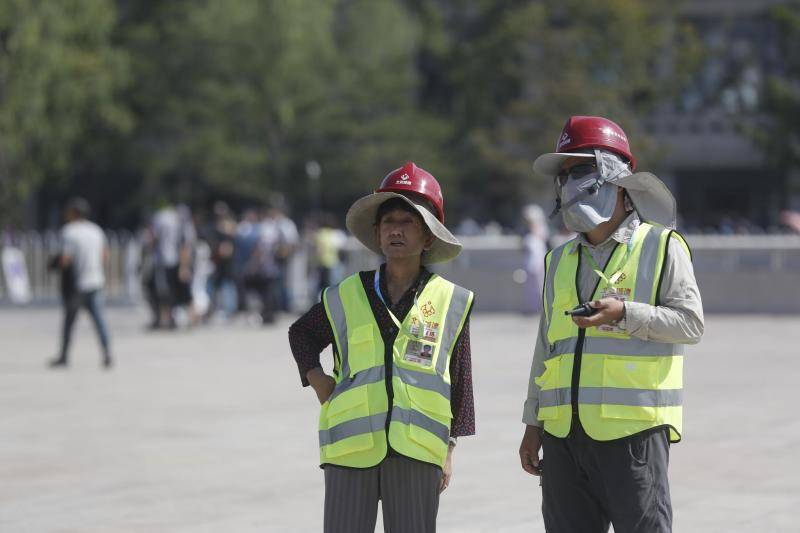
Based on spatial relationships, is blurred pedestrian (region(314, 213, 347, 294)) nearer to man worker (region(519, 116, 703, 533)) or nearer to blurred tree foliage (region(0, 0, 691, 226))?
blurred tree foliage (region(0, 0, 691, 226))

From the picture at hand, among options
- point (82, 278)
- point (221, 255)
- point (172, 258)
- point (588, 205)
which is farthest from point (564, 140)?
point (221, 255)

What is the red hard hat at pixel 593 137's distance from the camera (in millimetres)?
4672

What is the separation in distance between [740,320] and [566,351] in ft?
57.7

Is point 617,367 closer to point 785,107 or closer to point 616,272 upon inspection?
point 616,272

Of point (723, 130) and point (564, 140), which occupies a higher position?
point (564, 140)

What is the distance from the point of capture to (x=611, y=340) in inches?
178

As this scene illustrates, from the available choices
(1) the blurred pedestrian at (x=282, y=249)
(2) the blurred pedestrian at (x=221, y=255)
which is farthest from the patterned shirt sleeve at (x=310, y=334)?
(2) the blurred pedestrian at (x=221, y=255)

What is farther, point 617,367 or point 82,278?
point 82,278

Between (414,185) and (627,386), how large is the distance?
910 mm

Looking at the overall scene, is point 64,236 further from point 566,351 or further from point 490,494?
point 566,351

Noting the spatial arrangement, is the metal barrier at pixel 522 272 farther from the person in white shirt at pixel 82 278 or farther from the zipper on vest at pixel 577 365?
the zipper on vest at pixel 577 365

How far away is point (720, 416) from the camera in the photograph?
10984 millimetres

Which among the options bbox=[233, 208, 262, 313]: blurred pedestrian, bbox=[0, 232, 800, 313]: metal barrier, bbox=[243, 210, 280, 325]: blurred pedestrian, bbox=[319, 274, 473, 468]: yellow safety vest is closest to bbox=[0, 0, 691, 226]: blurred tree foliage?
bbox=[0, 232, 800, 313]: metal barrier

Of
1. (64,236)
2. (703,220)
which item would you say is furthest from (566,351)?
(703,220)
